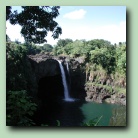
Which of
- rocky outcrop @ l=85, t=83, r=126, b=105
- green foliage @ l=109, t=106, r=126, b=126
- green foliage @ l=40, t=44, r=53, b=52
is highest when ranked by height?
green foliage @ l=40, t=44, r=53, b=52

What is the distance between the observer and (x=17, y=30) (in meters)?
4.16

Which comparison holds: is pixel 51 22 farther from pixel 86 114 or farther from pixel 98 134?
pixel 98 134

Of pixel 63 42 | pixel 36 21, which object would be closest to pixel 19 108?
pixel 63 42

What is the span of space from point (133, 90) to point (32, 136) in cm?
133

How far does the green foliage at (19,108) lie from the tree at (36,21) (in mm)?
699

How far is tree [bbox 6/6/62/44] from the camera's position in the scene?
13.6 feet

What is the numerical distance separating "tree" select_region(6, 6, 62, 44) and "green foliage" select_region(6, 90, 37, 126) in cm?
70

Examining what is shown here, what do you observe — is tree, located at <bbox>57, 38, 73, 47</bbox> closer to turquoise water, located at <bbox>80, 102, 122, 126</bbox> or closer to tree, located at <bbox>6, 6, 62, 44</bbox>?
tree, located at <bbox>6, 6, 62, 44</bbox>

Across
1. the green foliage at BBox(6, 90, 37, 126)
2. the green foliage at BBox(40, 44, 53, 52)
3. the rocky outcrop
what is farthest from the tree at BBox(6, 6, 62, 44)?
the rocky outcrop

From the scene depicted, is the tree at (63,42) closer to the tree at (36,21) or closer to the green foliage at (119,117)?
the tree at (36,21)

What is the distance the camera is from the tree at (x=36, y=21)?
13.6ft

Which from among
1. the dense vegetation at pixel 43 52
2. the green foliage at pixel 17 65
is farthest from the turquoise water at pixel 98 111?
the green foliage at pixel 17 65

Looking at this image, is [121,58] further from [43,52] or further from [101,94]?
[43,52]

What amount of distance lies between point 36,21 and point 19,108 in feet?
3.61
